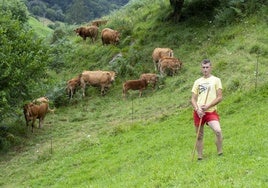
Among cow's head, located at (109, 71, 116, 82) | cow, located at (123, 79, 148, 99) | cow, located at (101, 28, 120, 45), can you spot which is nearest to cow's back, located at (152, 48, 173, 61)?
cow's head, located at (109, 71, 116, 82)

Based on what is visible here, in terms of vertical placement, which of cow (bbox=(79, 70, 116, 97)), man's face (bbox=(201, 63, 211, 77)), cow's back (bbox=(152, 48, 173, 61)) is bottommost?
cow (bbox=(79, 70, 116, 97))

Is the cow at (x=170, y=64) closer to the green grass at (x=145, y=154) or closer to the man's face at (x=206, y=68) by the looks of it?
the green grass at (x=145, y=154)

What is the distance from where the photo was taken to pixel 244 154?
35.0 ft

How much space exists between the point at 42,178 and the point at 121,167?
283 cm

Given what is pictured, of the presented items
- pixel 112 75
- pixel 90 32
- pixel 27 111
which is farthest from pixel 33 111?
pixel 90 32

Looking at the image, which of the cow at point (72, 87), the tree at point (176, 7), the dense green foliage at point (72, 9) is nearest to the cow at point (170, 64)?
the cow at point (72, 87)

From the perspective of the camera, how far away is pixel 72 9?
324 feet

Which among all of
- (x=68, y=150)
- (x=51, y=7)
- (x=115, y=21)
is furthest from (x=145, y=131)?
(x=51, y=7)

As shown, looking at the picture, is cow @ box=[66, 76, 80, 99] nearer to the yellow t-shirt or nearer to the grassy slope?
the grassy slope

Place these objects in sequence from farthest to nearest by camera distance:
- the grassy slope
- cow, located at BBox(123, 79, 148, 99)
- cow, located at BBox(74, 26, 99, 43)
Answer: cow, located at BBox(74, 26, 99, 43)
cow, located at BBox(123, 79, 148, 99)
the grassy slope

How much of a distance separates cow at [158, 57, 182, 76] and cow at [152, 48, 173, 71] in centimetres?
120

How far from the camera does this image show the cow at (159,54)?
2577cm

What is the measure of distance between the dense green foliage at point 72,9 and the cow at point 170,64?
73.0 m

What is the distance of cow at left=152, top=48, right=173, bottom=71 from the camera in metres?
25.8
